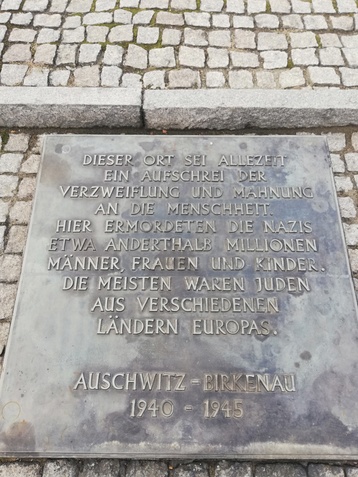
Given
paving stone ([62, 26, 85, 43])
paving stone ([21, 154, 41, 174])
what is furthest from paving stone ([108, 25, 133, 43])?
paving stone ([21, 154, 41, 174])

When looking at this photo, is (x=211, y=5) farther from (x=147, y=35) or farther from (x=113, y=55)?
(x=113, y=55)

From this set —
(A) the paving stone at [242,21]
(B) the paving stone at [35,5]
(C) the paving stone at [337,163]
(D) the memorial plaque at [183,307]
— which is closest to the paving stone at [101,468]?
(D) the memorial plaque at [183,307]

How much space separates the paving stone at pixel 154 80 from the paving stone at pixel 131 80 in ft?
0.18

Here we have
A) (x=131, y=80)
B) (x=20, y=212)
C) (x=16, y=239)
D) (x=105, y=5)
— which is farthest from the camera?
(x=105, y=5)

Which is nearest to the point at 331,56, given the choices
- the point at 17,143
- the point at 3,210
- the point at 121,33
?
the point at 121,33

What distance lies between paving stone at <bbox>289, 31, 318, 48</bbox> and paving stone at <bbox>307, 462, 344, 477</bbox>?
11.8 feet

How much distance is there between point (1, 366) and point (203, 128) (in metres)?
→ 2.47

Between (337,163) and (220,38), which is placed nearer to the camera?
(337,163)

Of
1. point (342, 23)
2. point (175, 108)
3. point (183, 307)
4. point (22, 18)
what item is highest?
point (22, 18)

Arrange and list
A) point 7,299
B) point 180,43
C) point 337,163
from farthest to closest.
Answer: point 180,43, point 337,163, point 7,299

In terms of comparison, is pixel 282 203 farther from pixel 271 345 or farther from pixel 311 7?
pixel 311 7

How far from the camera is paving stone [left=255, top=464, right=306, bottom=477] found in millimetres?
2518

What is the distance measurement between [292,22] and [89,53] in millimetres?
2052

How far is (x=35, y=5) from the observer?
445cm
